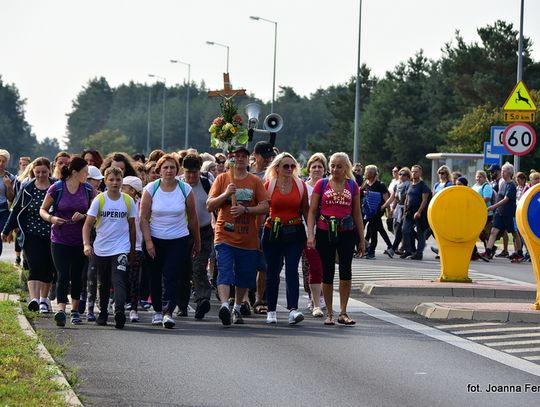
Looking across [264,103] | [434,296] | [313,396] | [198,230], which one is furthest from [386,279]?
[264,103]

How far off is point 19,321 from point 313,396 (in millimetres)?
4398

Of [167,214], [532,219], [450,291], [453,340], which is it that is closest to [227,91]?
[167,214]

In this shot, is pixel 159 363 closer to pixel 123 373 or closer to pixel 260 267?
pixel 123 373

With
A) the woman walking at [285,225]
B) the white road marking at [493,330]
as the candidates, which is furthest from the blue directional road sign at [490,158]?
the woman walking at [285,225]

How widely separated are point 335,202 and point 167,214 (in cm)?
167

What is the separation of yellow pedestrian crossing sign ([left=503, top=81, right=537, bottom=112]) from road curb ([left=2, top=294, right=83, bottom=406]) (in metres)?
13.9

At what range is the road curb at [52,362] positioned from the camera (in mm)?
9047

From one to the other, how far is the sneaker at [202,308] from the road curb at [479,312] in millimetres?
2467

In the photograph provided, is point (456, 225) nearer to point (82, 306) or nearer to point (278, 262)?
point (278, 262)

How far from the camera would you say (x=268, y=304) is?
48.5 ft

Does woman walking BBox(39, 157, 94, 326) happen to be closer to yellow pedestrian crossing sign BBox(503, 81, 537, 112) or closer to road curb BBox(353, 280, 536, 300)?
road curb BBox(353, 280, 536, 300)

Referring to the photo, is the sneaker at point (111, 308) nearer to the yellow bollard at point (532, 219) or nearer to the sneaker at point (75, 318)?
the sneaker at point (75, 318)

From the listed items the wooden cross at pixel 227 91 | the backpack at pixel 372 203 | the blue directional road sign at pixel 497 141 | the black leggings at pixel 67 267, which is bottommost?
the black leggings at pixel 67 267

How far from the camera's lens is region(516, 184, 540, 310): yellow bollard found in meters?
15.6
